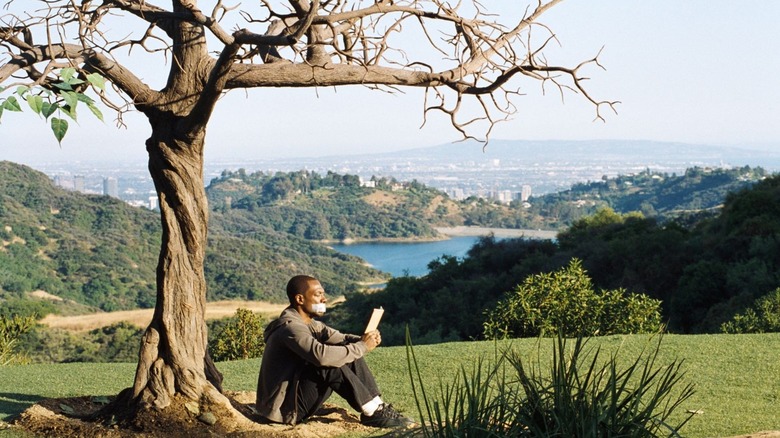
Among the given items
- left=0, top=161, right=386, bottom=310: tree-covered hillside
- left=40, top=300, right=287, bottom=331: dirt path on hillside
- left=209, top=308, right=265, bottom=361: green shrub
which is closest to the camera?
left=209, top=308, right=265, bottom=361: green shrub

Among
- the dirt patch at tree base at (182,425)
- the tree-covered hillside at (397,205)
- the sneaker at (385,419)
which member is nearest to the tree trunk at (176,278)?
the dirt patch at tree base at (182,425)

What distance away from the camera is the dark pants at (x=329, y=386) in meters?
5.07

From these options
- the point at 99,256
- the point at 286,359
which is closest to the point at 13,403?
the point at 286,359

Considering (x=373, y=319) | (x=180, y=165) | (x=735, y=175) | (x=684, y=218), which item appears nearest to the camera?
(x=373, y=319)

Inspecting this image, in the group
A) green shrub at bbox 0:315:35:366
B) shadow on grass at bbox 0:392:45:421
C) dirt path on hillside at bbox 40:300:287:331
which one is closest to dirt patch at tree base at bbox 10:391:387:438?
shadow on grass at bbox 0:392:45:421

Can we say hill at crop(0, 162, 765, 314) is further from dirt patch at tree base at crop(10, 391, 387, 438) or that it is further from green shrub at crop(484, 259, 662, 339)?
dirt patch at tree base at crop(10, 391, 387, 438)

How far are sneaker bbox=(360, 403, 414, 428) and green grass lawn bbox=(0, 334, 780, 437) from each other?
78 centimetres

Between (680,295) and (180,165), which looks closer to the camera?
(180,165)

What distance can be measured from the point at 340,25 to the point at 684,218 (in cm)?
3136

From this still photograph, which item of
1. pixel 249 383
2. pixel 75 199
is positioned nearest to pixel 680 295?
pixel 249 383

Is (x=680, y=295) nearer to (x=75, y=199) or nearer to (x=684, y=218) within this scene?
(x=684, y=218)

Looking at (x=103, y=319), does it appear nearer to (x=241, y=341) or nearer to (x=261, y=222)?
(x=241, y=341)

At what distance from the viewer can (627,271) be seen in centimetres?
2261

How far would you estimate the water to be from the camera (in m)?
62.8
